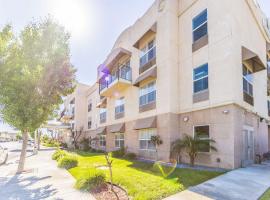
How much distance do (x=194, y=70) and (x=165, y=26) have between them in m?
4.57

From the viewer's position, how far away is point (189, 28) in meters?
15.0

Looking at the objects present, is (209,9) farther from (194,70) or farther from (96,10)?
(96,10)

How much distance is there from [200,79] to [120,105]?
11364 mm

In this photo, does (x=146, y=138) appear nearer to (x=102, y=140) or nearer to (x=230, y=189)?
(x=230, y=189)

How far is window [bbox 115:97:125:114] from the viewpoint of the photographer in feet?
72.7

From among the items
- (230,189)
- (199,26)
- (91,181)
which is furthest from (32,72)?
(199,26)

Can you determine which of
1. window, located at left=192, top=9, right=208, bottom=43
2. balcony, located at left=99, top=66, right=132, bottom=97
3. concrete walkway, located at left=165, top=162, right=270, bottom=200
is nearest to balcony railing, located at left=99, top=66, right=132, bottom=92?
balcony, located at left=99, top=66, right=132, bottom=97

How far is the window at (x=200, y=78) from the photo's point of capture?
43.5ft

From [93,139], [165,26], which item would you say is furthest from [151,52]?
[93,139]

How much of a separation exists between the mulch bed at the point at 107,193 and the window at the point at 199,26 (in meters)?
11.8

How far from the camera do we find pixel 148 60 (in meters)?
17.8

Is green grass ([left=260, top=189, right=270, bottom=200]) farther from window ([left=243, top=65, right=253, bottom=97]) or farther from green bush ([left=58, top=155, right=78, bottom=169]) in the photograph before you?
green bush ([left=58, top=155, right=78, bottom=169])

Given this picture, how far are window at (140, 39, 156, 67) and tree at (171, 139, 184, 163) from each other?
7798 millimetres

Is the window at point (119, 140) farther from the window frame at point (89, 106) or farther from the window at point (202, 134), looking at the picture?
the window frame at point (89, 106)
